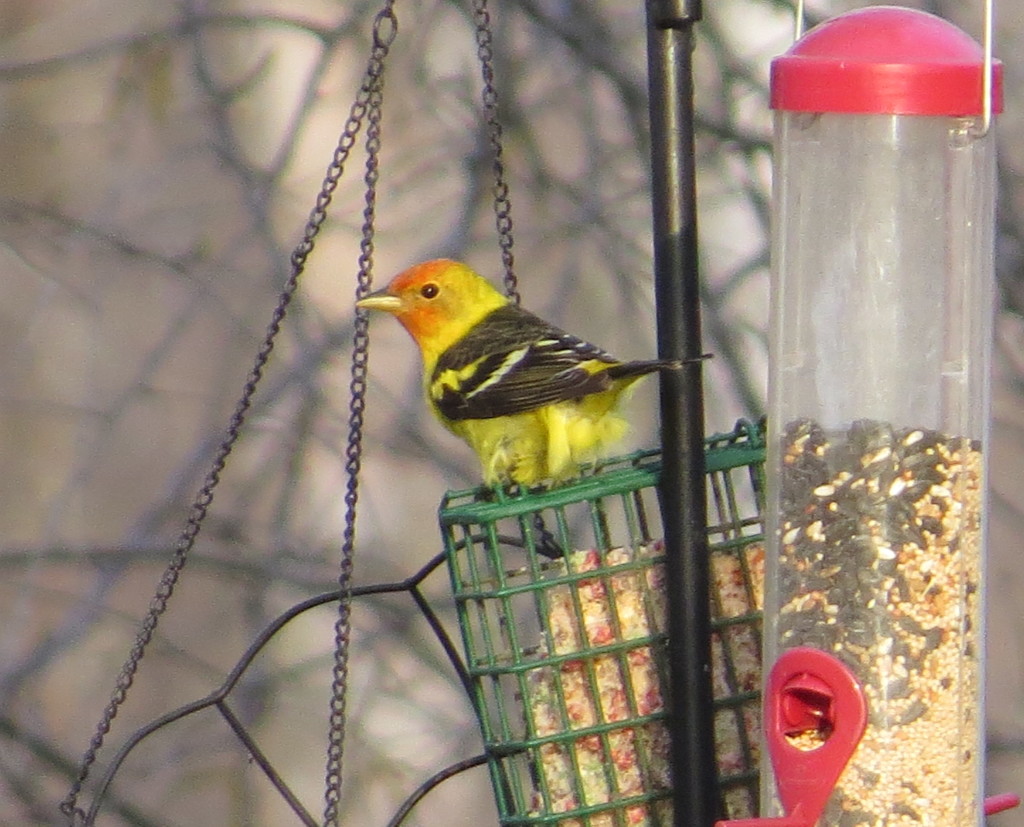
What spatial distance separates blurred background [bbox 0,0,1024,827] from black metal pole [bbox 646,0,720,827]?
351cm

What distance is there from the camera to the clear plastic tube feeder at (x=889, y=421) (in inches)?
122

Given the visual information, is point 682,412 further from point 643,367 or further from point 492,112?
point 492,112

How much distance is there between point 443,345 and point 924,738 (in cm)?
232

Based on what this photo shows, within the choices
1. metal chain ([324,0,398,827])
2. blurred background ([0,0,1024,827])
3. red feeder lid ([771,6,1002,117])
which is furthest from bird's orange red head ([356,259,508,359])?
red feeder lid ([771,6,1002,117])

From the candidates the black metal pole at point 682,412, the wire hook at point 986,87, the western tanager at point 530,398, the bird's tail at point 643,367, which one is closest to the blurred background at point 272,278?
the western tanager at point 530,398

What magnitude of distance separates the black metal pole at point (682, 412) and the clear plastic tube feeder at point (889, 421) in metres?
0.18

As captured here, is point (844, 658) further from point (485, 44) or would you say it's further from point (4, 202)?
point (4, 202)

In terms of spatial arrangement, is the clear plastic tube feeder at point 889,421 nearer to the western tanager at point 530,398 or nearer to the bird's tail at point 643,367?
the bird's tail at point 643,367

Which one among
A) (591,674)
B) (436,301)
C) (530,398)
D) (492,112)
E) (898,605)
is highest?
(492,112)

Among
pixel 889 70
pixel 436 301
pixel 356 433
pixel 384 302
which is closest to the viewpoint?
pixel 889 70

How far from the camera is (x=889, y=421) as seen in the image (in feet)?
10.3

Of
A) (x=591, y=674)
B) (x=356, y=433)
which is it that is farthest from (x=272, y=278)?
(x=591, y=674)

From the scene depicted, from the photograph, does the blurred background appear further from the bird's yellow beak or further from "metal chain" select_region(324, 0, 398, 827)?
"metal chain" select_region(324, 0, 398, 827)

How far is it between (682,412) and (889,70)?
2.51 ft
